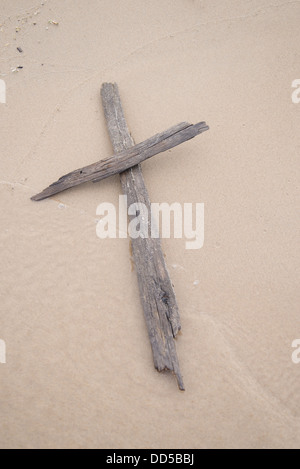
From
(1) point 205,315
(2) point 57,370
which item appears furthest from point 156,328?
(2) point 57,370

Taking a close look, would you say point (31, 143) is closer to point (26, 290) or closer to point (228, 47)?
point (26, 290)

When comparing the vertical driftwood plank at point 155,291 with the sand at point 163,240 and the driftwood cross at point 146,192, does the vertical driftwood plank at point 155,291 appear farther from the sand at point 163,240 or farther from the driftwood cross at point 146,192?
the sand at point 163,240

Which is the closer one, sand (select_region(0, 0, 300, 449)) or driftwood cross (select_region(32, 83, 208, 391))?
sand (select_region(0, 0, 300, 449))

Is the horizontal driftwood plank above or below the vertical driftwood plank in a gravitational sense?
above

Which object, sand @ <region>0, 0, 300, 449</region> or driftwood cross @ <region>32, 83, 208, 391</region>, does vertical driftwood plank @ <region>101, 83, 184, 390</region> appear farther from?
sand @ <region>0, 0, 300, 449</region>

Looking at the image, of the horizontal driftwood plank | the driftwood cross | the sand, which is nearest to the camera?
the sand

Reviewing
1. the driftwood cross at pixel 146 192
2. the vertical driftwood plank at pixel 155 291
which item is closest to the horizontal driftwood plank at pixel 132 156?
the driftwood cross at pixel 146 192

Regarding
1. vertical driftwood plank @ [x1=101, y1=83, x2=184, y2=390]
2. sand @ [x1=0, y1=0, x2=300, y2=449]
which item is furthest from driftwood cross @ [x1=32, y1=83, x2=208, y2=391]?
sand @ [x1=0, y1=0, x2=300, y2=449]
